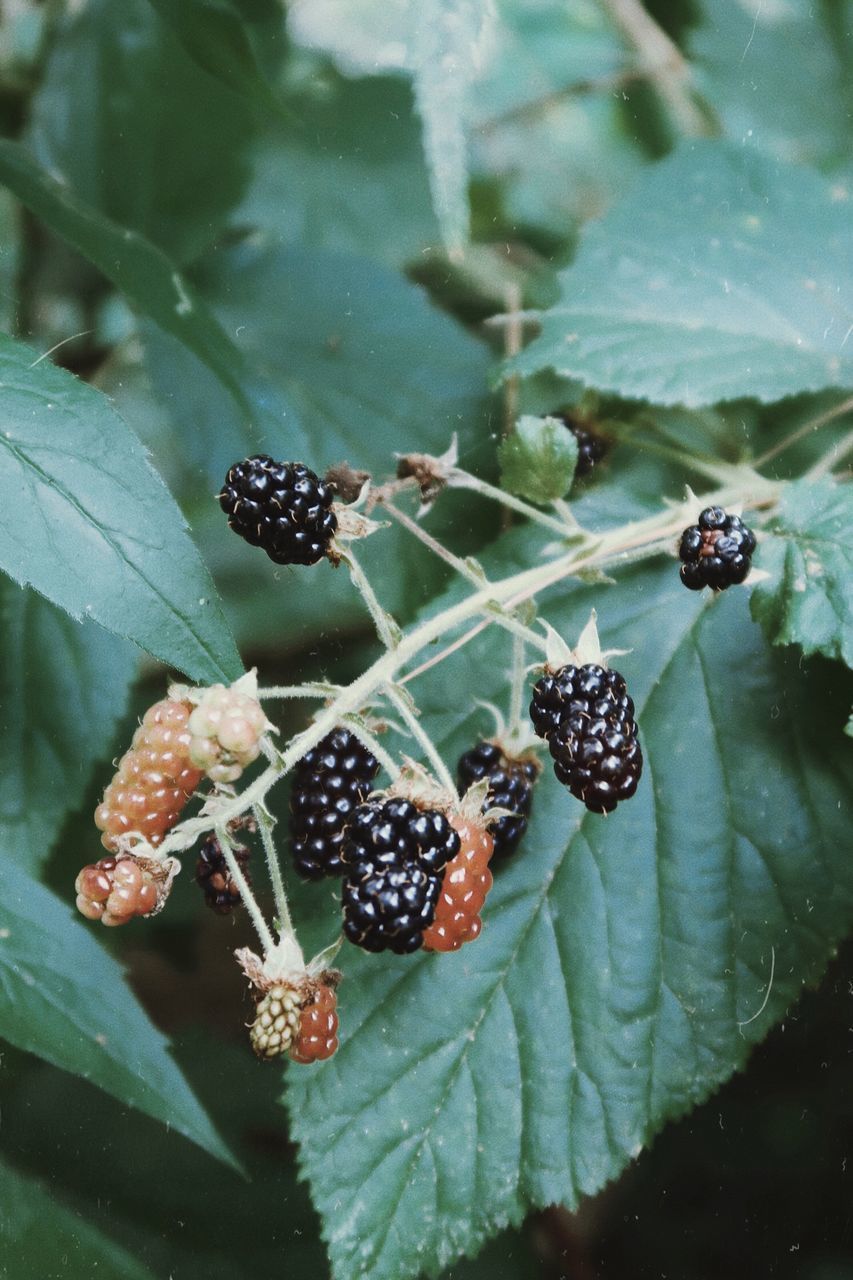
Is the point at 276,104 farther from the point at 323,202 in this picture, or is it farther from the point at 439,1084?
the point at 439,1084

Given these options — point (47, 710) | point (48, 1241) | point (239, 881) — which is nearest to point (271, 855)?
point (239, 881)

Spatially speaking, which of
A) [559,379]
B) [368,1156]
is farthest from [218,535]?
[368,1156]

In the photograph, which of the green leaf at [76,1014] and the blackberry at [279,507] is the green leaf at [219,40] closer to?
the blackberry at [279,507]

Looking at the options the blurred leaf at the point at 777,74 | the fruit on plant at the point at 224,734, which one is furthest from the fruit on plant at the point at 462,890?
the blurred leaf at the point at 777,74

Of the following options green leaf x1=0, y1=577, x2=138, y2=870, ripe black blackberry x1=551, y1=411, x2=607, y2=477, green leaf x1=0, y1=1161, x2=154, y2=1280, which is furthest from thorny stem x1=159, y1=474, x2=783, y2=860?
green leaf x1=0, y1=1161, x2=154, y2=1280

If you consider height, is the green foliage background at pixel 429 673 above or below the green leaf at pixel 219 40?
below

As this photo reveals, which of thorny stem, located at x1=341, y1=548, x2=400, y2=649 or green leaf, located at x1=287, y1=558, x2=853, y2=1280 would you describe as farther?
green leaf, located at x1=287, y1=558, x2=853, y2=1280

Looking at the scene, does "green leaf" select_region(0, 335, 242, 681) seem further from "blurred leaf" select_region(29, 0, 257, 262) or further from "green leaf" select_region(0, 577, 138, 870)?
"blurred leaf" select_region(29, 0, 257, 262)
